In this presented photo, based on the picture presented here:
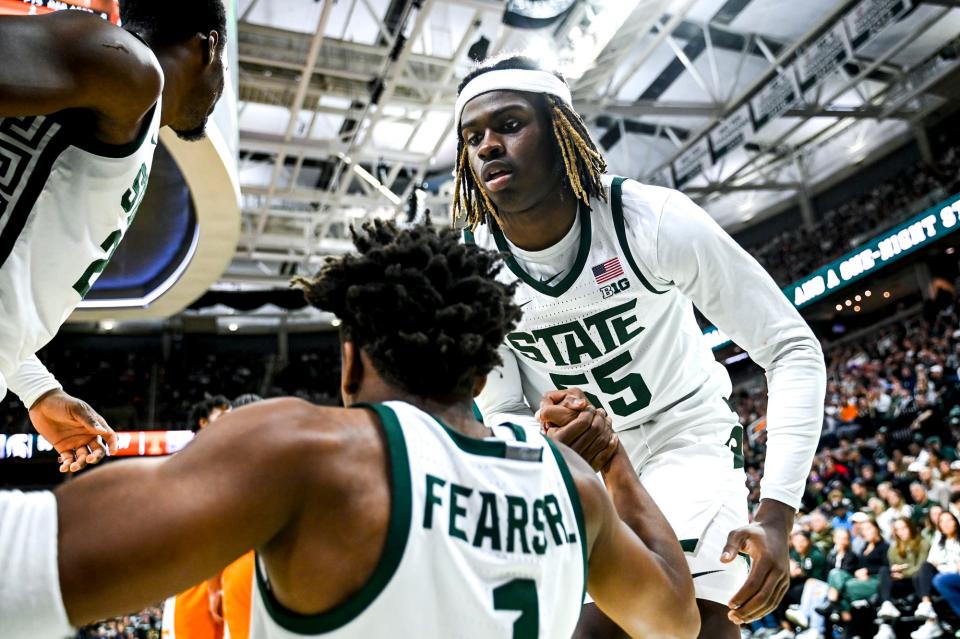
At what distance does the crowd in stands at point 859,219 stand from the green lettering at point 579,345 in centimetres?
1671

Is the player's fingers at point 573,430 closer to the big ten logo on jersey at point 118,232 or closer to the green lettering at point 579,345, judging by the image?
the green lettering at point 579,345

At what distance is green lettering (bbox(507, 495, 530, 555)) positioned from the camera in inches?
53.8

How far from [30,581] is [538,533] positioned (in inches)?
28.6

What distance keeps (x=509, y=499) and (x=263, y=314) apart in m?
27.2

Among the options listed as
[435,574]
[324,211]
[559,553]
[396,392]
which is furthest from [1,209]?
[324,211]

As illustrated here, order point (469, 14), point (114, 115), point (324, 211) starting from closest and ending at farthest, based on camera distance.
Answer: point (114, 115), point (469, 14), point (324, 211)

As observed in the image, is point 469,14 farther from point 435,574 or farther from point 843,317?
point 843,317

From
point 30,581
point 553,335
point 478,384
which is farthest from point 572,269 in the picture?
point 30,581

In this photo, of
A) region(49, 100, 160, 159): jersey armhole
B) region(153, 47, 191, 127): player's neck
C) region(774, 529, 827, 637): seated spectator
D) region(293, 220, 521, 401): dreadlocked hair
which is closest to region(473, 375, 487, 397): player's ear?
region(293, 220, 521, 401): dreadlocked hair

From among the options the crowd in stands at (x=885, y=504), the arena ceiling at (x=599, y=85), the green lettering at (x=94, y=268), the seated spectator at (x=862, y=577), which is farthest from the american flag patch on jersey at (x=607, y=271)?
the arena ceiling at (x=599, y=85)

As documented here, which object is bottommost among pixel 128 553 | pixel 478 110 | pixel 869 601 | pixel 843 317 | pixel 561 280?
pixel 869 601

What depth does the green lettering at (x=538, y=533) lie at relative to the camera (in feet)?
4.57

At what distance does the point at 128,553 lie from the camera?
1.10m

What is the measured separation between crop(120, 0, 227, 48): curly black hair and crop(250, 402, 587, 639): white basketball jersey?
42.3 inches
